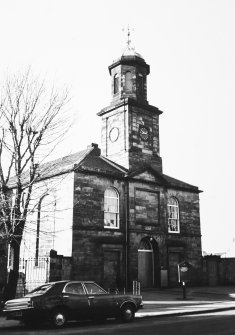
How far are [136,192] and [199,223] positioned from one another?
6.94m

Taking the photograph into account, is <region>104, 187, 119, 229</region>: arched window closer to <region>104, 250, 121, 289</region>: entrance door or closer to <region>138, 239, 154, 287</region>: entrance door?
<region>104, 250, 121, 289</region>: entrance door

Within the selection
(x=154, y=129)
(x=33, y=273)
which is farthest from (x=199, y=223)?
(x=33, y=273)

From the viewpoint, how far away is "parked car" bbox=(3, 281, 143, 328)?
11445 mm

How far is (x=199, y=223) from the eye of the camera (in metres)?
30.2

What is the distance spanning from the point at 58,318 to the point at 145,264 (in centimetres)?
1517

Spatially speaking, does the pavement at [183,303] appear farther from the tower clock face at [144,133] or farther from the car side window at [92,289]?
the tower clock face at [144,133]

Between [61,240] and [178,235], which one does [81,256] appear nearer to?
[61,240]

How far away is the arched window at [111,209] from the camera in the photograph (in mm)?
24930

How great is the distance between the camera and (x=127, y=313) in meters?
12.9

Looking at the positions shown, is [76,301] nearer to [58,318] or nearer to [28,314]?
[58,318]

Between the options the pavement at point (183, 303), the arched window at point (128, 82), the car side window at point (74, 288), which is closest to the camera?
the car side window at point (74, 288)

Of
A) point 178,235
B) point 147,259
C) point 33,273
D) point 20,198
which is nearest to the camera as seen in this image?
point 20,198

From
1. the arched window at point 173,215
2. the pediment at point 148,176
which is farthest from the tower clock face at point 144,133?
the arched window at point 173,215

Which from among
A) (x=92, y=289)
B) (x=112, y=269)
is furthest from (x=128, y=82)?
(x=92, y=289)
